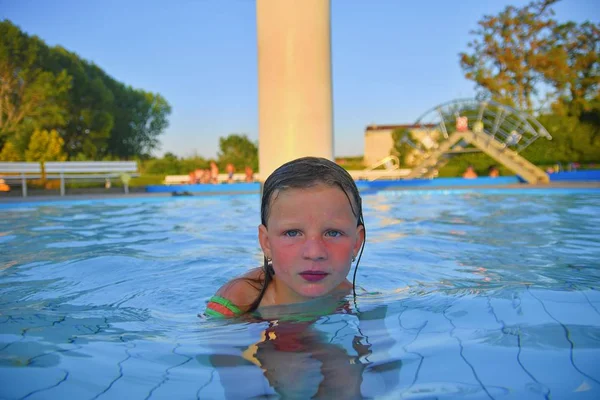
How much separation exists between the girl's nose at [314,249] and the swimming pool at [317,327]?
0.88 feet

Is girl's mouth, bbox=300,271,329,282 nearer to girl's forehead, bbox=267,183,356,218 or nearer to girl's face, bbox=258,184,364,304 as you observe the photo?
girl's face, bbox=258,184,364,304

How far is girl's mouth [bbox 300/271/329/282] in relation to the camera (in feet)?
6.05

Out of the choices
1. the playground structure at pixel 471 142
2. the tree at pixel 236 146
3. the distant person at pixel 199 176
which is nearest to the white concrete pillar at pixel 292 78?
the playground structure at pixel 471 142

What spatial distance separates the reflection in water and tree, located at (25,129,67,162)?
20.3 meters

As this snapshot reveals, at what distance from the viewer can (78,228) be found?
6180mm

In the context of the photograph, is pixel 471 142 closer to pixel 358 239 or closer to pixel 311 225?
pixel 358 239

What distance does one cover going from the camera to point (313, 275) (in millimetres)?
1852

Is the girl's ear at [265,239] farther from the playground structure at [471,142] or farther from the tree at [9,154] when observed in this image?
the tree at [9,154]

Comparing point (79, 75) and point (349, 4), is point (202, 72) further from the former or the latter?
point (349, 4)

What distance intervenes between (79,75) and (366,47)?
1693cm

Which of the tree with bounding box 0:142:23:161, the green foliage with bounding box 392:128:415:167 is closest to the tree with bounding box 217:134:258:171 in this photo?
the green foliage with bounding box 392:128:415:167

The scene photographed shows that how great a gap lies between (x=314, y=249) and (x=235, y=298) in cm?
56

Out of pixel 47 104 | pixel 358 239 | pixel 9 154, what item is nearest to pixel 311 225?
pixel 358 239

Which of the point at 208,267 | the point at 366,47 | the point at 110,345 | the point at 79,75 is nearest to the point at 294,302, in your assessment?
the point at 110,345
